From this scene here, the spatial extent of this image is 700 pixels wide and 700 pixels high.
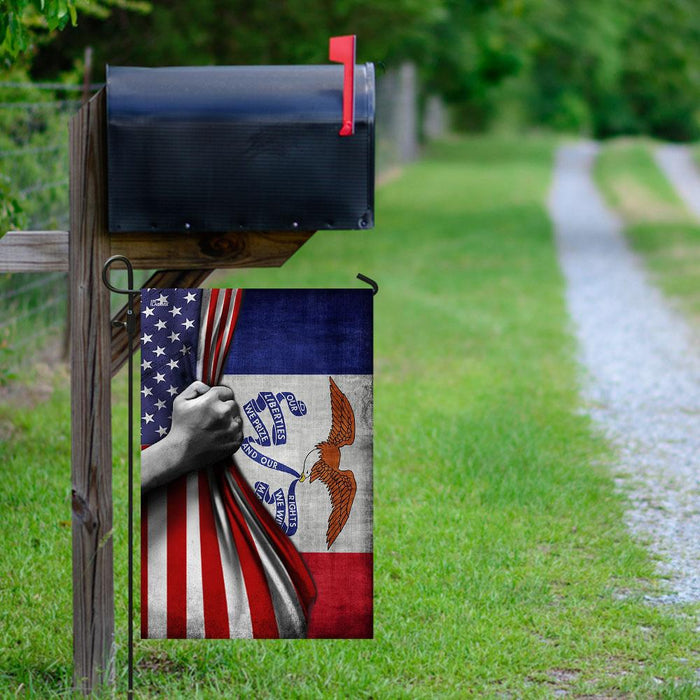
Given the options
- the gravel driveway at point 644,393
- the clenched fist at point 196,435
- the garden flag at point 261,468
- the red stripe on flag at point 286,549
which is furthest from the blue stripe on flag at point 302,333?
the gravel driveway at point 644,393

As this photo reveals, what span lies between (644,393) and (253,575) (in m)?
5.80

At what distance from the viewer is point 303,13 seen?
15.6 m

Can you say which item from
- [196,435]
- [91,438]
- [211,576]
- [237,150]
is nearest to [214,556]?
[211,576]

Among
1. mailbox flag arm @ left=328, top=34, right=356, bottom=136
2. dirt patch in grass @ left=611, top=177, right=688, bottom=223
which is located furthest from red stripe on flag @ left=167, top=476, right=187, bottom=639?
dirt patch in grass @ left=611, top=177, right=688, bottom=223

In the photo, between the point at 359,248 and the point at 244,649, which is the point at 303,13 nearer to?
the point at 359,248

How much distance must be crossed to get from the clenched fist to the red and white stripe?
0.04m

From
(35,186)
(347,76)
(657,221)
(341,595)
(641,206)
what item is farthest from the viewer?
(641,206)

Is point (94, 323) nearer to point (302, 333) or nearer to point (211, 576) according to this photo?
point (302, 333)

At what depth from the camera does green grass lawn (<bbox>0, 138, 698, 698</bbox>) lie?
13.1ft

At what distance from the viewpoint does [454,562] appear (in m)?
5.04

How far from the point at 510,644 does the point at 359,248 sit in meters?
14.1

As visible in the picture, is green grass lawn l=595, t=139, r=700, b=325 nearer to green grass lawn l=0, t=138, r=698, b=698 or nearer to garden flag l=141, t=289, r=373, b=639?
green grass lawn l=0, t=138, r=698, b=698

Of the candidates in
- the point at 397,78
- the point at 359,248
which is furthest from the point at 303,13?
the point at 397,78

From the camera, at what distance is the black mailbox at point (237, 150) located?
350 cm
